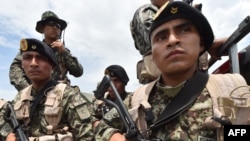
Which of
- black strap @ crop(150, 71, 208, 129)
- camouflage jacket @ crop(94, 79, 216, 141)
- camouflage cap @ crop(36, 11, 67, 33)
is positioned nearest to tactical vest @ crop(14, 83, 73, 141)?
camouflage jacket @ crop(94, 79, 216, 141)

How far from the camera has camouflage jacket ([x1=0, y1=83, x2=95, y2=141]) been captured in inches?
120

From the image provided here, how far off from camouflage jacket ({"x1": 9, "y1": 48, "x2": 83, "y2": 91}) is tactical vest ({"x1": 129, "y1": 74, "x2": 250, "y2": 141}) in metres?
2.41

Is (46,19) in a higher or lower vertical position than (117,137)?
higher

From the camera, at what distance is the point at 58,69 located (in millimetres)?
4348

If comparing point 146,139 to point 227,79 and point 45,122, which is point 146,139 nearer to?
point 227,79

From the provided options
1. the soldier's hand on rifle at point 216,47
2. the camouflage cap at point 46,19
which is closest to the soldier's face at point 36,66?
the camouflage cap at point 46,19

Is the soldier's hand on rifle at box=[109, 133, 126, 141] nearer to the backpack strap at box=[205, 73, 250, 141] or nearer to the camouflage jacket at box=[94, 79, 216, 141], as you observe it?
the camouflage jacket at box=[94, 79, 216, 141]

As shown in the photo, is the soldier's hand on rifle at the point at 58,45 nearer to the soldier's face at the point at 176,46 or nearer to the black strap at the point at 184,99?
the soldier's face at the point at 176,46

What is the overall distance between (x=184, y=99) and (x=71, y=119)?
1.45m

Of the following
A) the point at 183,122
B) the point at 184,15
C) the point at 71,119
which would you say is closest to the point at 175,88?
the point at 183,122

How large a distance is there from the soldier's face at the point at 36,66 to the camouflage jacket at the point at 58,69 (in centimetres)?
101

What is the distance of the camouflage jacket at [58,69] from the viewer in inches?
169

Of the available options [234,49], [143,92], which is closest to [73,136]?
[143,92]

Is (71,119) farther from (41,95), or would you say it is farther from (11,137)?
(11,137)
